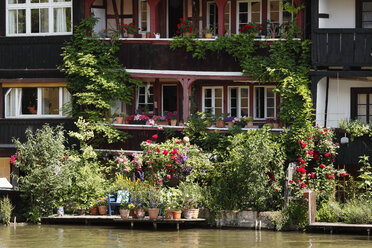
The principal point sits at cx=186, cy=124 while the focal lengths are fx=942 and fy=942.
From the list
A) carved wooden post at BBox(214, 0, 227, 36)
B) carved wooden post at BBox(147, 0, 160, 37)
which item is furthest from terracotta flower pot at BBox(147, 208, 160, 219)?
carved wooden post at BBox(214, 0, 227, 36)

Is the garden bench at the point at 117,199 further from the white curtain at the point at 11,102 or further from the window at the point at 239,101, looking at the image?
the white curtain at the point at 11,102

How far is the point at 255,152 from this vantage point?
31266 mm

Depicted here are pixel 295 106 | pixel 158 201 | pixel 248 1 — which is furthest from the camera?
pixel 248 1

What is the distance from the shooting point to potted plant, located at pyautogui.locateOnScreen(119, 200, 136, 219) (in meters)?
31.3

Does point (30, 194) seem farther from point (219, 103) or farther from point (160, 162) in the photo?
point (219, 103)

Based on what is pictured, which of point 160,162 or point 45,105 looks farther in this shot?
point 45,105

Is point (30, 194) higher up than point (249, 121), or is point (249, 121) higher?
point (249, 121)

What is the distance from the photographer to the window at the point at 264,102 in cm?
3625

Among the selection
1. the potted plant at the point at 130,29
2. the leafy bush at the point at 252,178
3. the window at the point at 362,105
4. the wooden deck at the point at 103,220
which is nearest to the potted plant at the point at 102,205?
the wooden deck at the point at 103,220

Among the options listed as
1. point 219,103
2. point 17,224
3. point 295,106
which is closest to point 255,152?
point 295,106

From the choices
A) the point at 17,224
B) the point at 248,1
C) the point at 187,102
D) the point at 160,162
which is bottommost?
the point at 17,224

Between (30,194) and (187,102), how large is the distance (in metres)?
6.95

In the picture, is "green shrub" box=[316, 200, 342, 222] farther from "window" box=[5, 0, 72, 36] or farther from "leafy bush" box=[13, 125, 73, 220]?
"window" box=[5, 0, 72, 36]

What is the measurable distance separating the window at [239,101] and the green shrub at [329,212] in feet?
22.6
